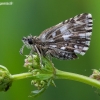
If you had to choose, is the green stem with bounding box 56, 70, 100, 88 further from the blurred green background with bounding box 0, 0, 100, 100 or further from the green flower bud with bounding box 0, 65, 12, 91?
the blurred green background with bounding box 0, 0, 100, 100

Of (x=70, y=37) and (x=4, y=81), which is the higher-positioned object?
(x=70, y=37)

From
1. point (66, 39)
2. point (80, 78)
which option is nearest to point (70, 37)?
point (66, 39)

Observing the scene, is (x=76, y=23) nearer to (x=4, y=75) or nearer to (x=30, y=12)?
(x=4, y=75)

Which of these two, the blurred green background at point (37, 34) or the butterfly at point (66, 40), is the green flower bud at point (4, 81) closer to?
the butterfly at point (66, 40)

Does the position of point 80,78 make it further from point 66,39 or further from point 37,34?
point 37,34

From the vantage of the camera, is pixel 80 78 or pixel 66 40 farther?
pixel 66 40

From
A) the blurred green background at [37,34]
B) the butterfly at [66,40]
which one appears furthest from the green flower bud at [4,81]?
the blurred green background at [37,34]

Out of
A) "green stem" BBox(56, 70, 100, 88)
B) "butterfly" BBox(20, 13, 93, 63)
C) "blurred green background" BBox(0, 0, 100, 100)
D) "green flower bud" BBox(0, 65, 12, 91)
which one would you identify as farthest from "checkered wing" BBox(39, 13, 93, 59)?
"blurred green background" BBox(0, 0, 100, 100)
